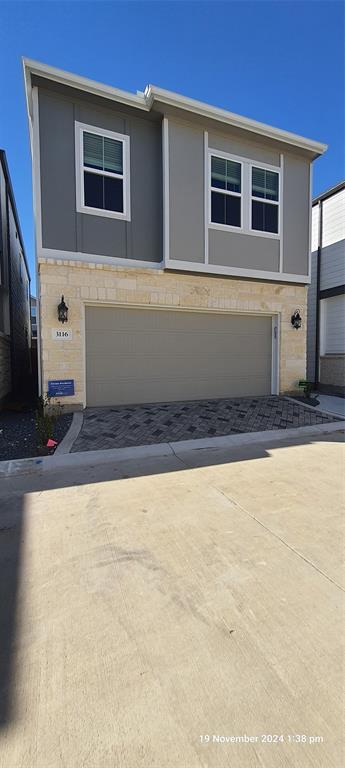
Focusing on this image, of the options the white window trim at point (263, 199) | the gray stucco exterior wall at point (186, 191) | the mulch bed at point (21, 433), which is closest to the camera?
the mulch bed at point (21, 433)

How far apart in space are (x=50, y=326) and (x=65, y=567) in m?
5.77

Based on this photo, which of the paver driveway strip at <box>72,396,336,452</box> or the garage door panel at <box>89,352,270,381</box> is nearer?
the paver driveway strip at <box>72,396,336,452</box>

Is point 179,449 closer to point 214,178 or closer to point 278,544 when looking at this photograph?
point 278,544

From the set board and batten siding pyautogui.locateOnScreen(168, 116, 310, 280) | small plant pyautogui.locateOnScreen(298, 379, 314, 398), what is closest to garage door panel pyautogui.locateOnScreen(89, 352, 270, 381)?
small plant pyautogui.locateOnScreen(298, 379, 314, 398)

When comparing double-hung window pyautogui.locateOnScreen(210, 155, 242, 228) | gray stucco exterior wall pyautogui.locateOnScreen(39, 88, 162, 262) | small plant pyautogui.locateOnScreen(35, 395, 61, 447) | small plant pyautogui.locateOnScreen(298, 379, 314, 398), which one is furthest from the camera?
small plant pyautogui.locateOnScreen(298, 379, 314, 398)

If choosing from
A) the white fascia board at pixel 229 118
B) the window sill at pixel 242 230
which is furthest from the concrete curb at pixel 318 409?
the white fascia board at pixel 229 118

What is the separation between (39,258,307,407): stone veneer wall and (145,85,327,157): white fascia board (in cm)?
338

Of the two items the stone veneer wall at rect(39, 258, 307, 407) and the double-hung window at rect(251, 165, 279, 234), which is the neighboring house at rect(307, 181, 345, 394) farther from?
the double-hung window at rect(251, 165, 279, 234)

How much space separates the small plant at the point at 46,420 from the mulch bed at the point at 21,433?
105 millimetres

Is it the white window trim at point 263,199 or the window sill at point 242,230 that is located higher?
the white window trim at point 263,199

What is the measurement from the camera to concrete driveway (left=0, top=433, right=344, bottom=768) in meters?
1.51

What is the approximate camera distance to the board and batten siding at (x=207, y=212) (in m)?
8.21

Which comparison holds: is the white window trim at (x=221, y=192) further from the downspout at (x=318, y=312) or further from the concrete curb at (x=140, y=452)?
the concrete curb at (x=140, y=452)

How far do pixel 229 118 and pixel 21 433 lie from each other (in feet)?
26.5
